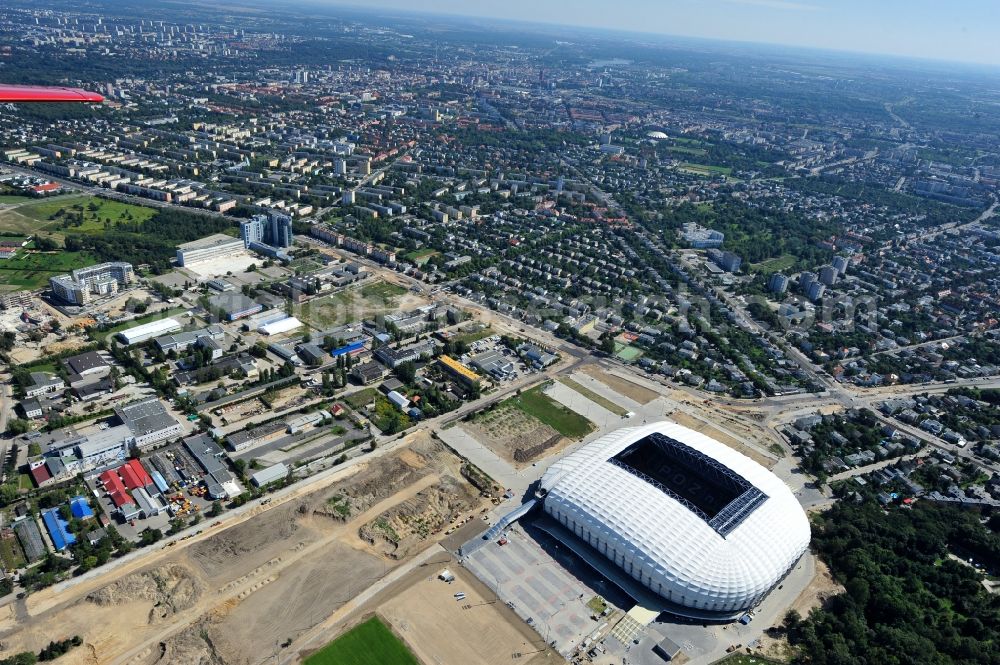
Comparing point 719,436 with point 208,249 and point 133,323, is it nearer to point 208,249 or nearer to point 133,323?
point 133,323

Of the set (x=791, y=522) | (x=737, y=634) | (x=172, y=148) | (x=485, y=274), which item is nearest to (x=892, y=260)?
(x=485, y=274)

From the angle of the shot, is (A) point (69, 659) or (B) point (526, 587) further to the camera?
(B) point (526, 587)

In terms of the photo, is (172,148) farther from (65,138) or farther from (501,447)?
(501,447)

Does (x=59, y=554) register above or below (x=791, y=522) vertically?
below

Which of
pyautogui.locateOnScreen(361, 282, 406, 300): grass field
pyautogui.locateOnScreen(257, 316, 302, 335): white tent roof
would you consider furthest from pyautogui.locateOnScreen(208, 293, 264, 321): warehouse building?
pyautogui.locateOnScreen(361, 282, 406, 300): grass field

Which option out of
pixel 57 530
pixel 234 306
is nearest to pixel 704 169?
pixel 234 306

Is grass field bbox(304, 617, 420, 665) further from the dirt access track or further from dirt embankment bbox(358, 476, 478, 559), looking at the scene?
dirt embankment bbox(358, 476, 478, 559)
